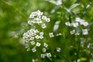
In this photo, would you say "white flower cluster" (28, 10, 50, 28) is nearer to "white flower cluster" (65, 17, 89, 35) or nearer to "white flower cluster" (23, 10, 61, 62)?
"white flower cluster" (23, 10, 61, 62)

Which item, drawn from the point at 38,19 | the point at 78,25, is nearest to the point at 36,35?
the point at 38,19

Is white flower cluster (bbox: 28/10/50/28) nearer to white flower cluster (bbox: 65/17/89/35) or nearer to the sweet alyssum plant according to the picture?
the sweet alyssum plant

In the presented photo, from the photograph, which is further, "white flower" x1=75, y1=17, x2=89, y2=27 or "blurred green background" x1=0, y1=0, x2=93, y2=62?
"blurred green background" x1=0, y1=0, x2=93, y2=62

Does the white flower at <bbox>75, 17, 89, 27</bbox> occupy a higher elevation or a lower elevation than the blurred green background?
lower

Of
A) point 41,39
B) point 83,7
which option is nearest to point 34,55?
point 41,39

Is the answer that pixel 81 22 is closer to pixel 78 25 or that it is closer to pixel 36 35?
pixel 78 25

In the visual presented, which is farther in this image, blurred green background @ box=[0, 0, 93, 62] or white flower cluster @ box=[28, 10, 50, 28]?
blurred green background @ box=[0, 0, 93, 62]

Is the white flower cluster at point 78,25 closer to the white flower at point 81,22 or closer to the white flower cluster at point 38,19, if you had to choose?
the white flower at point 81,22

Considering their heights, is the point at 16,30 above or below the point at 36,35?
above

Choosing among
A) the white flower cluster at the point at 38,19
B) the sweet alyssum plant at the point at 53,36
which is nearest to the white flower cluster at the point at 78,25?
the sweet alyssum plant at the point at 53,36

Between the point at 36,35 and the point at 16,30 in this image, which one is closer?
the point at 36,35

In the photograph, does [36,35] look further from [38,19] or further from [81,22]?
[81,22]

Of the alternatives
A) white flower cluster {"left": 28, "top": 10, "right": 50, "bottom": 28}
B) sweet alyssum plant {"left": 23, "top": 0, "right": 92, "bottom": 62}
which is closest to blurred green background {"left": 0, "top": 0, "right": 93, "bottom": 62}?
sweet alyssum plant {"left": 23, "top": 0, "right": 92, "bottom": 62}
